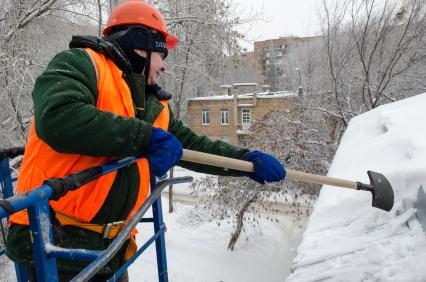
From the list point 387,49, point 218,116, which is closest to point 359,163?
point 387,49

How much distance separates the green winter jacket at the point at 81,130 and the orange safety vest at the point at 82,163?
48mm

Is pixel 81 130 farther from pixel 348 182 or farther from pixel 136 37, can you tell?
pixel 348 182

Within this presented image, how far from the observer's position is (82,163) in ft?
4.78

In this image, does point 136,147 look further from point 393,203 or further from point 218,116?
point 218,116

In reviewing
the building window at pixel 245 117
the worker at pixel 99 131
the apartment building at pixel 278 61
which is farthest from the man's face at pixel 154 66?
the apartment building at pixel 278 61

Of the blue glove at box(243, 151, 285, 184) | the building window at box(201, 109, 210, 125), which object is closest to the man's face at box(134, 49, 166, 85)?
the blue glove at box(243, 151, 285, 184)

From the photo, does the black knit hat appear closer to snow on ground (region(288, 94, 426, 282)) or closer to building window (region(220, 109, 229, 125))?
snow on ground (region(288, 94, 426, 282))

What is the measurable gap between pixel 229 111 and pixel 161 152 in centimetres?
2345

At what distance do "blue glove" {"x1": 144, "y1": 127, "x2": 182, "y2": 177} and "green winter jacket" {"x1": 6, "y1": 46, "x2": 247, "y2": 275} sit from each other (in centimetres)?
4

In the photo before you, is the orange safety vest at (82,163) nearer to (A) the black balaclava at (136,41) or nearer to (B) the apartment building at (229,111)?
(A) the black balaclava at (136,41)

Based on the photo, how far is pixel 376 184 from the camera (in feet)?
6.12

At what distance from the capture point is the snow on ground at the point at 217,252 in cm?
950

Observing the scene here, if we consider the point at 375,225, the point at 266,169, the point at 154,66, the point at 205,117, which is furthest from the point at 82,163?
the point at 205,117

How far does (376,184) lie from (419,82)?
30.4 feet
